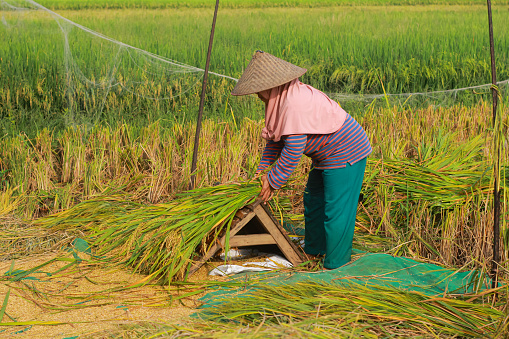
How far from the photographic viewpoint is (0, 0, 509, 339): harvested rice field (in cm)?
190

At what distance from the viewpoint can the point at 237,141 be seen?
381 cm

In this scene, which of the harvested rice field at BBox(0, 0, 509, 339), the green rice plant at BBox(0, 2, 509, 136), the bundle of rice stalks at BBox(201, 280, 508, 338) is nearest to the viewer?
the bundle of rice stalks at BBox(201, 280, 508, 338)

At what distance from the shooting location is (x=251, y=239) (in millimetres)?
2584

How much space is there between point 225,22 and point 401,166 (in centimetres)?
797

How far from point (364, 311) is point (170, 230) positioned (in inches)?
44.0

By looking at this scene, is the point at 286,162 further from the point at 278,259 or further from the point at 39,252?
the point at 39,252

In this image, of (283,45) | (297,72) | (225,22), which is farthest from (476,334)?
(225,22)

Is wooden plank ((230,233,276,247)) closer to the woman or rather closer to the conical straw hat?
the woman

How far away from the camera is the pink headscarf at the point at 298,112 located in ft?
7.50

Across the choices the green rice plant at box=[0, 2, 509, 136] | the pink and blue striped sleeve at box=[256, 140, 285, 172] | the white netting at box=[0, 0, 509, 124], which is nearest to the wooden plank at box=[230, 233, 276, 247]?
the pink and blue striped sleeve at box=[256, 140, 285, 172]

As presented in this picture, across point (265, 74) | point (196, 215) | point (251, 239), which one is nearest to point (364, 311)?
point (251, 239)

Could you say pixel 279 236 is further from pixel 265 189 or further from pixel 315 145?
pixel 315 145

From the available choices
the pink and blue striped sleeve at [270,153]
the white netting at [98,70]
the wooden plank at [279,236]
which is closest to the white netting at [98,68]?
the white netting at [98,70]

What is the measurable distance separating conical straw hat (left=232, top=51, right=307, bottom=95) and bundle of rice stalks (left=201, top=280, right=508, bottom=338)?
0.97 meters
